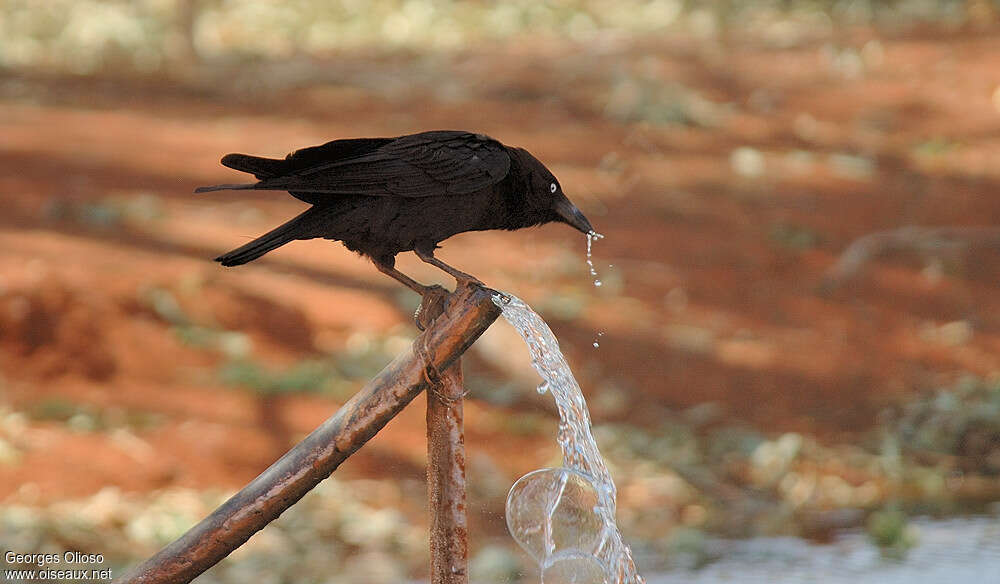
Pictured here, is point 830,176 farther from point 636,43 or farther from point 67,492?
point 67,492

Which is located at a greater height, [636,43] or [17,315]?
[636,43]

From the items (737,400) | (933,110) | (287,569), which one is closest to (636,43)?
(933,110)

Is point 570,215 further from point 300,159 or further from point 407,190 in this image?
point 300,159

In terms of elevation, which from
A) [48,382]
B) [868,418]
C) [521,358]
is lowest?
[48,382]

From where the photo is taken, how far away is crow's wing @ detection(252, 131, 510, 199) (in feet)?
8.61

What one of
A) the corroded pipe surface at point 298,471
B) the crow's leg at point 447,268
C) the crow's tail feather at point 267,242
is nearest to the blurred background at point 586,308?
the crow's leg at point 447,268

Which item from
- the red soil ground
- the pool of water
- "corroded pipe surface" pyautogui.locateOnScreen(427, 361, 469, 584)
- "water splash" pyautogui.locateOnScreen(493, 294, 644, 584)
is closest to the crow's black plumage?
"water splash" pyautogui.locateOnScreen(493, 294, 644, 584)

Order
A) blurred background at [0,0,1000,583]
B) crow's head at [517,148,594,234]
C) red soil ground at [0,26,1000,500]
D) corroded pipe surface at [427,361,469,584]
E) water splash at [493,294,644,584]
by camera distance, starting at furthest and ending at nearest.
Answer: red soil ground at [0,26,1000,500]
blurred background at [0,0,1000,583]
crow's head at [517,148,594,234]
water splash at [493,294,644,584]
corroded pipe surface at [427,361,469,584]

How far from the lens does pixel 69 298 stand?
5551mm

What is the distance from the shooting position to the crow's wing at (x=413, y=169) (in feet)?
8.61

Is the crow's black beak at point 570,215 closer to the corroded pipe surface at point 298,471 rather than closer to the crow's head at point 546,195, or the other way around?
the crow's head at point 546,195

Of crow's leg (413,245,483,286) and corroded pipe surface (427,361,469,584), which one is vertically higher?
crow's leg (413,245,483,286)

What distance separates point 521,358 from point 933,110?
16.2 ft

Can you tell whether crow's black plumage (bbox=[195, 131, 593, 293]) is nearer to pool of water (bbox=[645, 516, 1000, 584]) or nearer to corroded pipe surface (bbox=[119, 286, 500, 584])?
corroded pipe surface (bbox=[119, 286, 500, 584])
